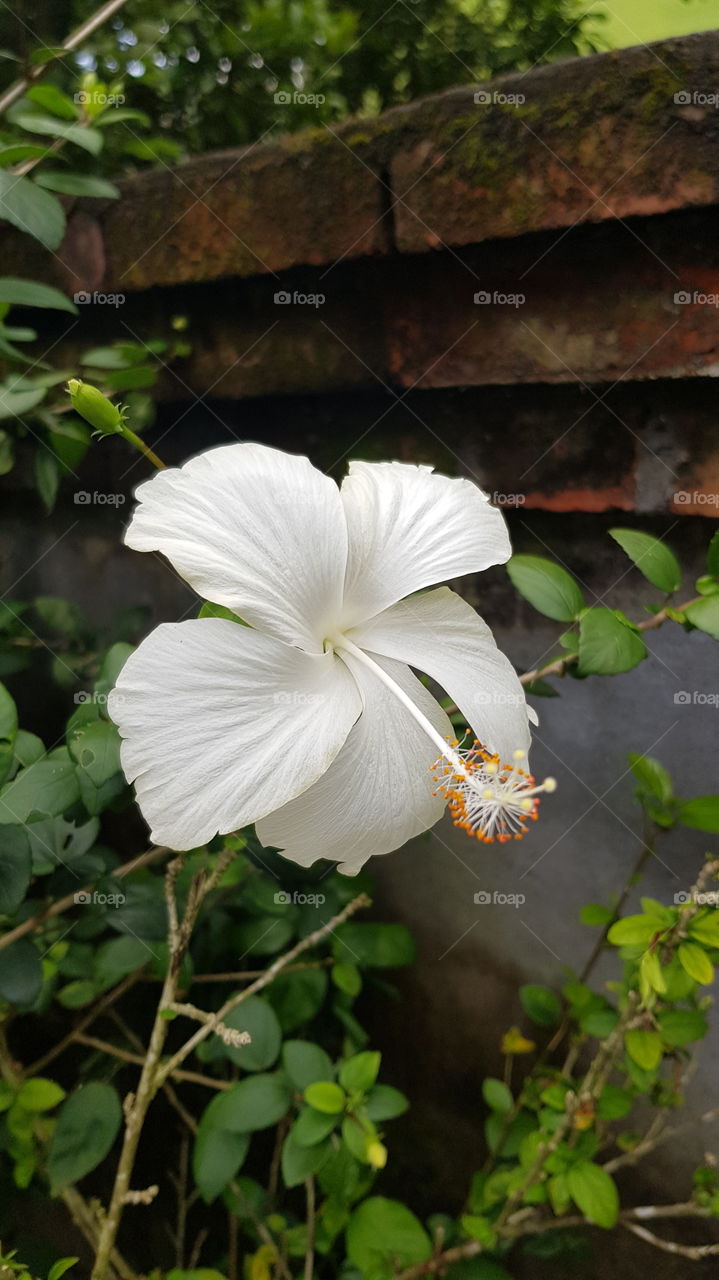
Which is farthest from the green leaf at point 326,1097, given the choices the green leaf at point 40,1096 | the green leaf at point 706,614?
the green leaf at point 706,614

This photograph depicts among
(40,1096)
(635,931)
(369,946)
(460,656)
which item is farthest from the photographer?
(369,946)

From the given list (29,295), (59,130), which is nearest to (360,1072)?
(29,295)

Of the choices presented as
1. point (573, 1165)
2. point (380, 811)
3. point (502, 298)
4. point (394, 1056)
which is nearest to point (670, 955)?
point (573, 1165)

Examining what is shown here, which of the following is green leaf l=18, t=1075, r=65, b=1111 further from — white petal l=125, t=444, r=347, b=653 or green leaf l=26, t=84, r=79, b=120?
green leaf l=26, t=84, r=79, b=120

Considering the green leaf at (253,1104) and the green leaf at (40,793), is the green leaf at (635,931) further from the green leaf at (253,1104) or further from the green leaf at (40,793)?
the green leaf at (40,793)

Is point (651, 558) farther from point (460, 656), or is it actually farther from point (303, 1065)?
point (303, 1065)

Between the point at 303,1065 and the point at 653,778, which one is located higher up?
the point at 653,778
